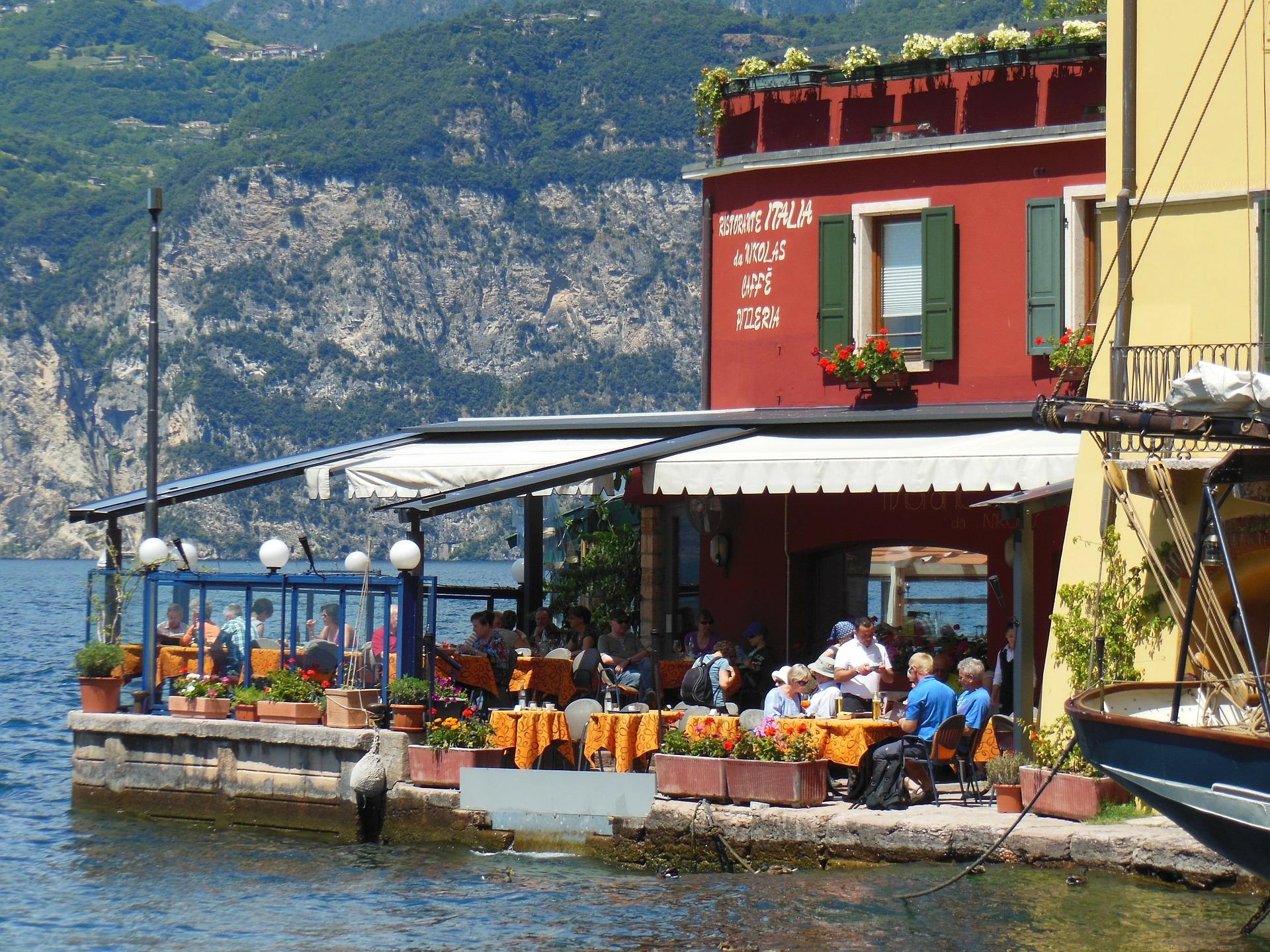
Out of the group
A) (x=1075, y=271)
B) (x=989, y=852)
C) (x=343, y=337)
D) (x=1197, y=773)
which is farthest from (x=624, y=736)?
(x=343, y=337)

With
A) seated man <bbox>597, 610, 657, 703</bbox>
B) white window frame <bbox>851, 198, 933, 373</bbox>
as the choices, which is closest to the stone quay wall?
seated man <bbox>597, 610, 657, 703</bbox>

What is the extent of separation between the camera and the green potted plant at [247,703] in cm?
1691

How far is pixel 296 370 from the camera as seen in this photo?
558 ft

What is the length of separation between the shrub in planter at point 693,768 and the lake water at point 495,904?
730 mm

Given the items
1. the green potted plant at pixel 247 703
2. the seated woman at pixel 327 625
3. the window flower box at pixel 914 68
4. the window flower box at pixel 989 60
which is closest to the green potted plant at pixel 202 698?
the green potted plant at pixel 247 703

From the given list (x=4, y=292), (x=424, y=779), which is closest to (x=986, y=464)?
(x=424, y=779)

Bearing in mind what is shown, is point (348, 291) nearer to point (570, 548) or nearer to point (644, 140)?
point (644, 140)

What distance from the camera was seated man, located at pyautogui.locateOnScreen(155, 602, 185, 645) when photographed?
18.2 meters

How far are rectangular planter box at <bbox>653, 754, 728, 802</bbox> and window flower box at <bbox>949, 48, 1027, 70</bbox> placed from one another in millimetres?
8242

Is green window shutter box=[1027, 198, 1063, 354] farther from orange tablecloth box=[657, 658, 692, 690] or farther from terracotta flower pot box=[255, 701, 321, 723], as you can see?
terracotta flower pot box=[255, 701, 321, 723]

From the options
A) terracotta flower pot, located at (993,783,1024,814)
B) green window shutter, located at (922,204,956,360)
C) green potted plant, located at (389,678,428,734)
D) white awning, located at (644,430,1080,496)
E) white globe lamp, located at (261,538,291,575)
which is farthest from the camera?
green window shutter, located at (922,204,956,360)

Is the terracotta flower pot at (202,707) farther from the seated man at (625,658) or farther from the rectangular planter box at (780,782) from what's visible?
the rectangular planter box at (780,782)

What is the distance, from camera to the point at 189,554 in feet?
63.5

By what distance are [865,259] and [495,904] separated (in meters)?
8.42
